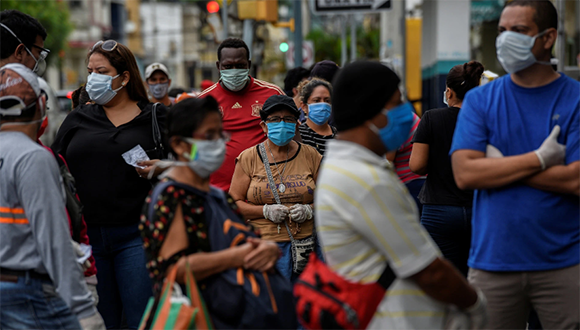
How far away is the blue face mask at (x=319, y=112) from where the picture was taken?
6059 mm

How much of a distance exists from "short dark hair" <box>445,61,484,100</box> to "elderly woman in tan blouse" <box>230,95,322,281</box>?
119 centimetres

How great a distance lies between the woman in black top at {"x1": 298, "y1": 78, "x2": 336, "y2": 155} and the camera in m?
6.07

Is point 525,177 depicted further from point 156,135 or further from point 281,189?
point 156,135

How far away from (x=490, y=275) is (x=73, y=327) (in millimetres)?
1985

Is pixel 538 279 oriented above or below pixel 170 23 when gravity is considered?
below

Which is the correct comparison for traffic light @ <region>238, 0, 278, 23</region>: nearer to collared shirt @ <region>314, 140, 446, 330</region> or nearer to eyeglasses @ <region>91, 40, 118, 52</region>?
eyeglasses @ <region>91, 40, 118, 52</region>

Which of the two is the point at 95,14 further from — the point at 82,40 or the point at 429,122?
the point at 429,122

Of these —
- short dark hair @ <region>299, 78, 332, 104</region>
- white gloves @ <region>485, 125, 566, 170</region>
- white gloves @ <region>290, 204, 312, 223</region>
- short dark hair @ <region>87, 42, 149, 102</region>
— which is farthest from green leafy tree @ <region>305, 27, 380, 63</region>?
white gloves @ <region>485, 125, 566, 170</region>

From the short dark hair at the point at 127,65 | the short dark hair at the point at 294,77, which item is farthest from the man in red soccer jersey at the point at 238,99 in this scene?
the short dark hair at the point at 294,77

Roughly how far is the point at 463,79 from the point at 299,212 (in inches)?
61.7

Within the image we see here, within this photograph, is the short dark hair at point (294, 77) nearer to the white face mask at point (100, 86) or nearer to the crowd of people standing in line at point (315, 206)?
the crowd of people standing in line at point (315, 206)

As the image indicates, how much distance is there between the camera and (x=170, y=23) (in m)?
81.8

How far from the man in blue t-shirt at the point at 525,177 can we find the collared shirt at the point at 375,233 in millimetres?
841

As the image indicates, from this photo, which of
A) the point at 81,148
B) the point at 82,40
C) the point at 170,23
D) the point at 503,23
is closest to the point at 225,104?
the point at 81,148
